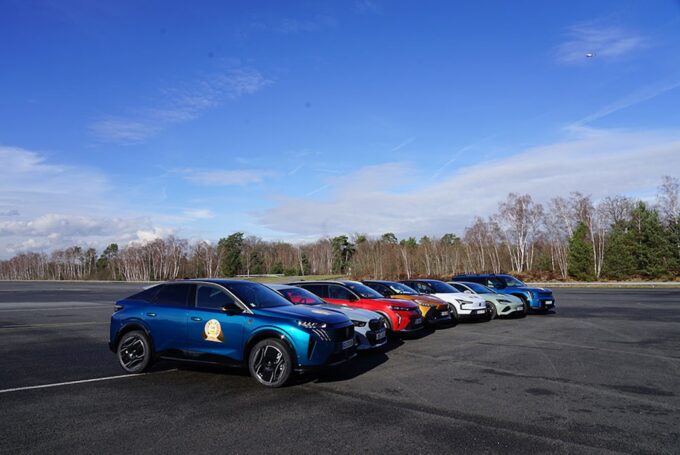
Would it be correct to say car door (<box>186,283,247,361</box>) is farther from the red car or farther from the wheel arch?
the red car

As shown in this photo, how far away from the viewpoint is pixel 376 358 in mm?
9594

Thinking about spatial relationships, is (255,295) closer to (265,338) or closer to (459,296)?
(265,338)

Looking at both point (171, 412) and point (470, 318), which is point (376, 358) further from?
point (470, 318)

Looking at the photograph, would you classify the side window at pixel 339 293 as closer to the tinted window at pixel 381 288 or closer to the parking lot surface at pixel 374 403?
the tinted window at pixel 381 288

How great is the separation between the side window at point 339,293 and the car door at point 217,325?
5127mm

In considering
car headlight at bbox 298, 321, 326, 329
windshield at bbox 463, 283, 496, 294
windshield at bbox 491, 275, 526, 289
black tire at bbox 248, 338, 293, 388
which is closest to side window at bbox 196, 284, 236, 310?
black tire at bbox 248, 338, 293, 388

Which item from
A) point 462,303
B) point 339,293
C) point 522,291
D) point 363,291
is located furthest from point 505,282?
point 339,293

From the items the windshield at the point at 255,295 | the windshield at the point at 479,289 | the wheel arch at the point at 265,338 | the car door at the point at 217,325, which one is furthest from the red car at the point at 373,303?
the windshield at the point at 479,289

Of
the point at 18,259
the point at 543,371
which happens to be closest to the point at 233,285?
the point at 543,371

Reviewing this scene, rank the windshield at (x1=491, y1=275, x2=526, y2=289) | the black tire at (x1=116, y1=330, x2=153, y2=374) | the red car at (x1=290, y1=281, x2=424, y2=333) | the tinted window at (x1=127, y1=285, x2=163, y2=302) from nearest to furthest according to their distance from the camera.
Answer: the black tire at (x1=116, y1=330, x2=153, y2=374) < the tinted window at (x1=127, y1=285, x2=163, y2=302) < the red car at (x1=290, y1=281, x2=424, y2=333) < the windshield at (x1=491, y1=275, x2=526, y2=289)

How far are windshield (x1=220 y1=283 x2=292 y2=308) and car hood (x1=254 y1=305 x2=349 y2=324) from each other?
8.6 inches

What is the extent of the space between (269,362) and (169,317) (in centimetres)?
205

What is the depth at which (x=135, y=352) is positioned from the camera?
317 inches

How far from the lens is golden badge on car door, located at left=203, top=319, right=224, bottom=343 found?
7.38m
